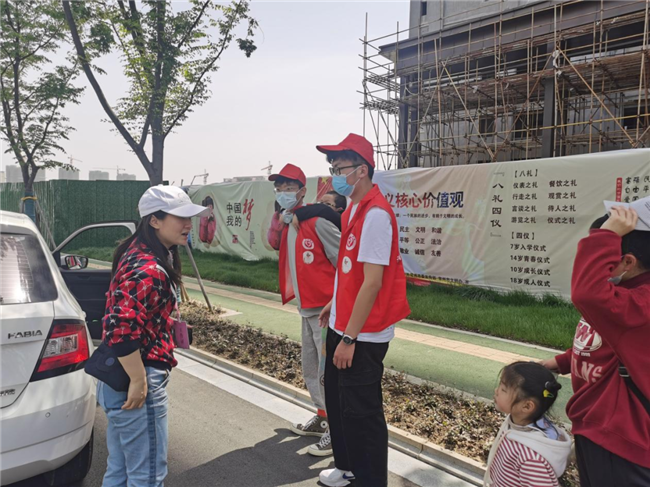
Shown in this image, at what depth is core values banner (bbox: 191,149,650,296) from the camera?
741 cm

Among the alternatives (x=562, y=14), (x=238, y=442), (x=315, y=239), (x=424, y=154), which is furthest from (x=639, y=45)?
(x=238, y=442)

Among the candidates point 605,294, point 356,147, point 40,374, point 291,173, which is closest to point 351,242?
point 356,147

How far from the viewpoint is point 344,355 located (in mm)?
2566

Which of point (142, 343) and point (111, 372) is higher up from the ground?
point (142, 343)

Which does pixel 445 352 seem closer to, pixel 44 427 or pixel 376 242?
pixel 376 242

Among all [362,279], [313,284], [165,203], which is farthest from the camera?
[313,284]

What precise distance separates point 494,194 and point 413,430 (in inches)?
232

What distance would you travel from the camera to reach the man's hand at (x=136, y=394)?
205 cm

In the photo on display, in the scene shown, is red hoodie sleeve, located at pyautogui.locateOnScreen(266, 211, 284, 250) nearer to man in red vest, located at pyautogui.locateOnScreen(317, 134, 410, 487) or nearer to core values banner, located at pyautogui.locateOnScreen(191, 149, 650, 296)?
man in red vest, located at pyautogui.locateOnScreen(317, 134, 410, 487)

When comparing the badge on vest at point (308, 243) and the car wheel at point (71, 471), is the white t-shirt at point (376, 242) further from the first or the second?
the car wheel at point (71, 471)

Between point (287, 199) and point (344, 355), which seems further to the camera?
point (287, 199)

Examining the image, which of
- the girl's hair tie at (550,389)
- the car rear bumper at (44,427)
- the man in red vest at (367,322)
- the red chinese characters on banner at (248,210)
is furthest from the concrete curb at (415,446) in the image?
the red chinese characters on banner at (248,210)

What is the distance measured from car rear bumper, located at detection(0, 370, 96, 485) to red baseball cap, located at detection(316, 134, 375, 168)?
6.12 feet

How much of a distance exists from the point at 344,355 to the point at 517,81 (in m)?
16.0
